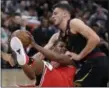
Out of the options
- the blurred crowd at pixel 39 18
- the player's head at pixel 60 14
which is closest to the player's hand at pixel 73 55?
the player's head at pixel 60 14

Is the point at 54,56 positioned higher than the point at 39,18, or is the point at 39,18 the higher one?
the point at 54,56

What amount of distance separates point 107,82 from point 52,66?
3.51ft

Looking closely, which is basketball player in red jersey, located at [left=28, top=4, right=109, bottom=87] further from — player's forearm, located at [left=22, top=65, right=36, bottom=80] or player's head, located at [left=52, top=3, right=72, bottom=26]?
player's forearm, located at [left=22, top=65, right=36, bottom=80]

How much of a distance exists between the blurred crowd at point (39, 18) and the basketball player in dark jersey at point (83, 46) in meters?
2.98

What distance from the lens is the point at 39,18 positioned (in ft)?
45.7

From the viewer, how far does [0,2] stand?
1401cm

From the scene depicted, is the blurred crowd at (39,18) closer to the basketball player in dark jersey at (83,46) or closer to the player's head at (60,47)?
the basketball player in dark jersey at (83,46)

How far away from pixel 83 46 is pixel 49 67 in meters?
0.84

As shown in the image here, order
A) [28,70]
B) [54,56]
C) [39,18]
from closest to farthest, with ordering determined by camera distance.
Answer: [28,70]
[54,56]
[39,18]

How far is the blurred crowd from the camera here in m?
10.8

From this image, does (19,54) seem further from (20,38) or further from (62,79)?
(62,79)

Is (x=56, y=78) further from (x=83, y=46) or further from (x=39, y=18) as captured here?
(x=39, y=18)

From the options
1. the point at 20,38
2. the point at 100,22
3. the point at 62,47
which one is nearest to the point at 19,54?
the point at 20,38

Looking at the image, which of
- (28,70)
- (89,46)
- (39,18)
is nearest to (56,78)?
(28,70)
